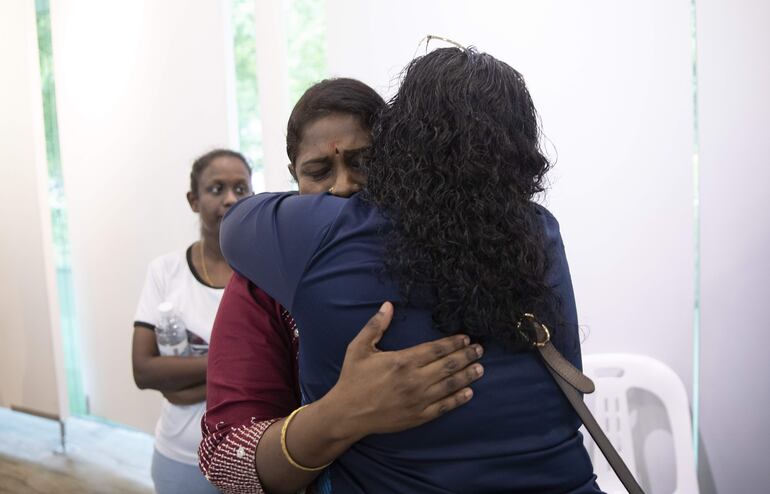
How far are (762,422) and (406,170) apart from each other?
174cm

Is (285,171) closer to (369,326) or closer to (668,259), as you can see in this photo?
(668,259)

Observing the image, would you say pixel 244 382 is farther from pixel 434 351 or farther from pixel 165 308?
pixel 165 308

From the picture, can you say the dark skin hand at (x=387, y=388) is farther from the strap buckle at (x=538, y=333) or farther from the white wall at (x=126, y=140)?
the white wall at (x=126, y=140)

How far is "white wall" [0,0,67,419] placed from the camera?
3.46 m

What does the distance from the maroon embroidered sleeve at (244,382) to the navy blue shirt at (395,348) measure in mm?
110

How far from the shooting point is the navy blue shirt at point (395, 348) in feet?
2.73

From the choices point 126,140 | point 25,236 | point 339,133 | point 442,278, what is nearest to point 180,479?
point 339,133

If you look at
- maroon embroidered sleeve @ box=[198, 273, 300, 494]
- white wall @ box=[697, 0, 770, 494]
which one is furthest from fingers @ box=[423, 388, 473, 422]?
white wall @ box=[697, 0, 770, 494]

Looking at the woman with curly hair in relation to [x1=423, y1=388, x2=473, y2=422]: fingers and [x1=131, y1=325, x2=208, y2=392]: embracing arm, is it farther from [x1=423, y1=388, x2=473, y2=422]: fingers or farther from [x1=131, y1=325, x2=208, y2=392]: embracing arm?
[x1=131, y1=325, x2=208, y2=392]: embracing arm

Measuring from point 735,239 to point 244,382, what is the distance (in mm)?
1664

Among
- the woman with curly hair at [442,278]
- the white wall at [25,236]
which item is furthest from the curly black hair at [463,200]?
the white wall at [25,236]

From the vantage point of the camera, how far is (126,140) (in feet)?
11.1

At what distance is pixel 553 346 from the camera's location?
0.89m

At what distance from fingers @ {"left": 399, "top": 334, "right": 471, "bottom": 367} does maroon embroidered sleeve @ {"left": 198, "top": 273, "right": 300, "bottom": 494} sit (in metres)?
0.26
